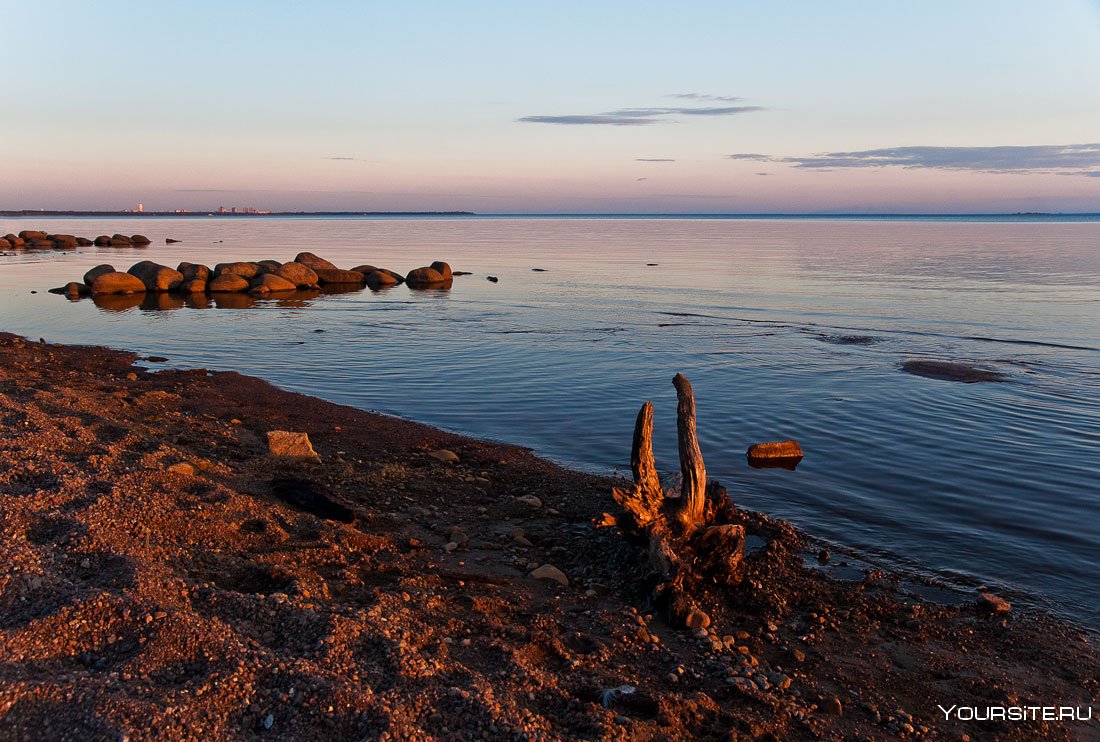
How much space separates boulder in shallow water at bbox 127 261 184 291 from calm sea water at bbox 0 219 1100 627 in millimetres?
3492

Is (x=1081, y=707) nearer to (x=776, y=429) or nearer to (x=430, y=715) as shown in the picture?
(x=430, y=715)

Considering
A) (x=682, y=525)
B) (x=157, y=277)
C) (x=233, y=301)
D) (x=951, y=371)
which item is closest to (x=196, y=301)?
(x=233, y=301)

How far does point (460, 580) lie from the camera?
25.9 ft

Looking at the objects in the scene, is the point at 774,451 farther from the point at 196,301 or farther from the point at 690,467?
the point at 196,301

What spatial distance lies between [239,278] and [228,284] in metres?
1.04

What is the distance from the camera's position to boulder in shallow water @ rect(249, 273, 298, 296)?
39.8 meters

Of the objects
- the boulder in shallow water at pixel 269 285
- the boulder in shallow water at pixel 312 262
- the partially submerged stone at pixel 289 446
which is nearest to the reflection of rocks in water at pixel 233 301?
the boulder in shallow water at pixel 269 285

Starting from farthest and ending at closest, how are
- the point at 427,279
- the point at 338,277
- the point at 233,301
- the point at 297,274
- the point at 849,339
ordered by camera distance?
the point at 338,277
the point at 427,279
the point at 297,274
the point at 233,301
the point at 849,339

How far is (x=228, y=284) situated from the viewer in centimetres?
3988

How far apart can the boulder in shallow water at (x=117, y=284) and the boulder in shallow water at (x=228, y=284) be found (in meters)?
3.20

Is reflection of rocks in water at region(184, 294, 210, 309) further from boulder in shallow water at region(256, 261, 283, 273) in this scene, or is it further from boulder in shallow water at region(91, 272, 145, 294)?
boulder in shallow water at region(256, 261, 283, 273)

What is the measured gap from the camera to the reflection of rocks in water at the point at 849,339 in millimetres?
24734

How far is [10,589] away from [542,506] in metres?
5.90

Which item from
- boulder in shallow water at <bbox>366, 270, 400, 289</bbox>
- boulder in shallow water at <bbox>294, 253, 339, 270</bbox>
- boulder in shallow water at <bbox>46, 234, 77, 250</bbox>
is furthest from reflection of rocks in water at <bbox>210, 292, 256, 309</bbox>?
boulder in shallow water at <bbox>46, 234, 77, 250</bbox>
